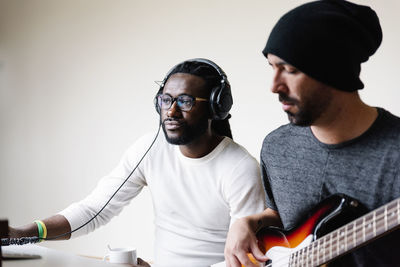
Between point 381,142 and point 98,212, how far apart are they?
115 cm

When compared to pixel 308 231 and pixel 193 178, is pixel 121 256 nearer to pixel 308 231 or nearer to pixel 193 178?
pixel 193 178

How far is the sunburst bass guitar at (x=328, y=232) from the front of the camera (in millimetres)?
1000

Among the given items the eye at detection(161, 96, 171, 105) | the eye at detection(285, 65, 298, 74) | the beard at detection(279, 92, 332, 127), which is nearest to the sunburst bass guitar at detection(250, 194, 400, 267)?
the beard at detection(279, 92, 332, 127)

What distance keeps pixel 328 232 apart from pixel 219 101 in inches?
31.4

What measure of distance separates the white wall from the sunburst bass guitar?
1.43m

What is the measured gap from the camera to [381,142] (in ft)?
3.92

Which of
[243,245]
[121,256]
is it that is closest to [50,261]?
[121,256]

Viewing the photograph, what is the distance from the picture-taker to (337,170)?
4.15ft

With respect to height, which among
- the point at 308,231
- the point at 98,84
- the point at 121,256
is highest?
the point at 98,84

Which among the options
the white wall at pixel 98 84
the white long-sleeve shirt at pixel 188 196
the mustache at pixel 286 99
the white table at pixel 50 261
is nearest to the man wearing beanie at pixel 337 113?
the mustache at pixel 286 99

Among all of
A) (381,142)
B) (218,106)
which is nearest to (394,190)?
(381,142)

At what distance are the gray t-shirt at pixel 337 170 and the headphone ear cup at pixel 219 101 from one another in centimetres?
41

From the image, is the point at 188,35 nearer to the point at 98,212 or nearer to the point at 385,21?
the point at 385,21

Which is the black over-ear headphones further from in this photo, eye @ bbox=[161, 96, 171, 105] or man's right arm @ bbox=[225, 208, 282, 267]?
man's right arm @ bbox=[225, 208, 282, 267]
